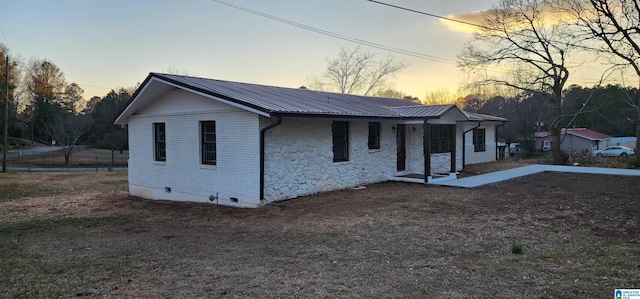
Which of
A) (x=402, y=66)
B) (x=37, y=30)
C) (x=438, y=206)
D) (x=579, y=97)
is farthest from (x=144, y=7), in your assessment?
(x=579, y=97)

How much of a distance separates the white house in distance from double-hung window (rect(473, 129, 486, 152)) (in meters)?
7.60

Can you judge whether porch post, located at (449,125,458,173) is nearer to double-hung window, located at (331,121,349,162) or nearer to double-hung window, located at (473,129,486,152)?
double-hung window, located at (331,121,349,162)

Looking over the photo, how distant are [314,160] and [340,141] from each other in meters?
1.47

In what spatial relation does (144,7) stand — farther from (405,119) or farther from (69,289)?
(69,289)

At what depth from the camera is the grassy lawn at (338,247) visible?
4289 millimetres

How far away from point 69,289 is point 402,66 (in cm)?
4145

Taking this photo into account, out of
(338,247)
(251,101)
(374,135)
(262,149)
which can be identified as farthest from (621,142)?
(338,247)

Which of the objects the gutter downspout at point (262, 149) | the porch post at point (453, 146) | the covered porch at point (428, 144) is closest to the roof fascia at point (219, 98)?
the gutter downspout at point (262, 149)

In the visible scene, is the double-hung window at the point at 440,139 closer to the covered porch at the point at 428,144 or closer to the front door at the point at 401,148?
the covered porch at the point at 428,144

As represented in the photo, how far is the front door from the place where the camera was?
14711 mm

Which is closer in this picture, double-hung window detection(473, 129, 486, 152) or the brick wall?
the brick wall

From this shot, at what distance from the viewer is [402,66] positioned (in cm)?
4262

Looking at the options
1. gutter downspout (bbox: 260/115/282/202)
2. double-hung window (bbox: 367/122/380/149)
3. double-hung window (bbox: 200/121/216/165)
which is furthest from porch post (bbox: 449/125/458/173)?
double-hung window (bbox: 200/121/216/165)

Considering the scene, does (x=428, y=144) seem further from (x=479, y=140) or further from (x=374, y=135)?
(x=479, y=140)
